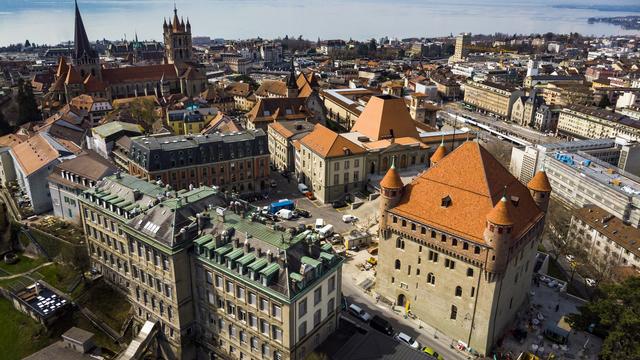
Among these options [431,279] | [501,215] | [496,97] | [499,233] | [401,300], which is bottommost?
[401,300]

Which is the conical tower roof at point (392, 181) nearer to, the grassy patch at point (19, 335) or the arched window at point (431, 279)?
the arched window at point (431, 279)

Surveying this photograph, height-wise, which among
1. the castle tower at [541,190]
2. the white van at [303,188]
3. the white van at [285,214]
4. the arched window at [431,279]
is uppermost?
the castle tower at [541,190]

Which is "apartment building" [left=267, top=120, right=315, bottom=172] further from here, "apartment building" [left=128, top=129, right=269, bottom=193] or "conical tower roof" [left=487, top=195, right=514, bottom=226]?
"conical tower roof" [left=487, top=195, right=514, bottom=226]

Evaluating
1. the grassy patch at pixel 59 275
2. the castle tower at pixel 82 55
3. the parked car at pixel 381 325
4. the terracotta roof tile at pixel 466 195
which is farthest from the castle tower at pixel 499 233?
the castle tower at pixel 82 55

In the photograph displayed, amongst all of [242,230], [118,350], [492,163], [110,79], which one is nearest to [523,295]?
[492,163]

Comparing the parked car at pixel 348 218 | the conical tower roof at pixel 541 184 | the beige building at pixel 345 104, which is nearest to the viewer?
the conical tower roof at pixel 541 184

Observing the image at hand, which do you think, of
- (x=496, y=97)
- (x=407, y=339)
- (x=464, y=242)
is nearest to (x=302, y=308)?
(x=407, y=339)

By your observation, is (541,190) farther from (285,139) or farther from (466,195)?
(285,139)
